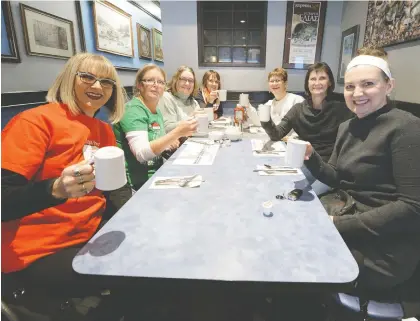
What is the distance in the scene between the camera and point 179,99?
330 centimetres

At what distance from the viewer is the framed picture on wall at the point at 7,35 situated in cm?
181

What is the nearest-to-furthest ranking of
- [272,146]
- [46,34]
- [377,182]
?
[377,182] < [272,146] < [46,34]

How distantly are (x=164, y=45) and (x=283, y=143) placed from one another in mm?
3200

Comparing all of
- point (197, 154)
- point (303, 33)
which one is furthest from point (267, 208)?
point (303, 33)

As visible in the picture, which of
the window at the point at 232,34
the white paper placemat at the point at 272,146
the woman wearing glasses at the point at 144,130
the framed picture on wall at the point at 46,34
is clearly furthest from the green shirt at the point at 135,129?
the window at the point at 232,34

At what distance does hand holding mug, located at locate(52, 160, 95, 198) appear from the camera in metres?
0.80

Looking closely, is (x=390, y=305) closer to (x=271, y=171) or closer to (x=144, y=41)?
(x=271, y=171)

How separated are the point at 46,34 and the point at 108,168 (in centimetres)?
213

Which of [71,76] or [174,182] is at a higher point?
[71,76]

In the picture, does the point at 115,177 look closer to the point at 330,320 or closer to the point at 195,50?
the point at 330,320

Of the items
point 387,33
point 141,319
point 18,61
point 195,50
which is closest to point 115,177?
point 141,319

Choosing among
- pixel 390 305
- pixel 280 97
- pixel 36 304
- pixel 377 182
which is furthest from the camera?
pixel 280 97

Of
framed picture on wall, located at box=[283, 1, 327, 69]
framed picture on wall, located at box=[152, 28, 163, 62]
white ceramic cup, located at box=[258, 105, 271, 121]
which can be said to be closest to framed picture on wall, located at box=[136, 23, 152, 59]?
framed picture on wall, located at box=[152, 28, 163, 62]

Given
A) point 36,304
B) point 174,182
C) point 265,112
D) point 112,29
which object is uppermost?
point 112,29
